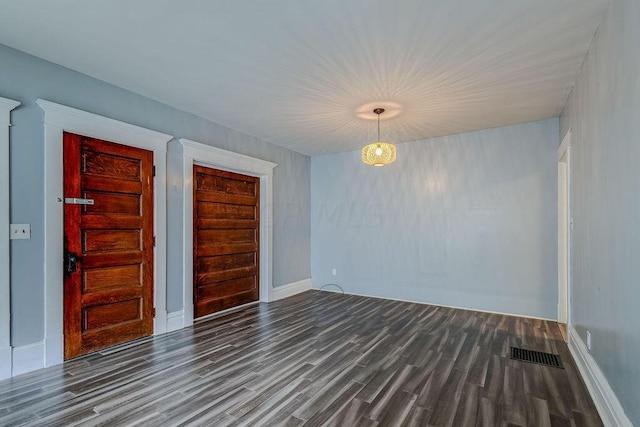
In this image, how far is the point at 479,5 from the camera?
2.00m

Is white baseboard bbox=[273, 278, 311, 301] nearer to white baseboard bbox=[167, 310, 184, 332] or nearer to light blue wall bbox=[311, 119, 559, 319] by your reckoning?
light blue wall bbox=[311, 119, 559, 319]

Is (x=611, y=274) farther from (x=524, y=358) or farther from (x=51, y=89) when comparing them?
(x=51, y=89)

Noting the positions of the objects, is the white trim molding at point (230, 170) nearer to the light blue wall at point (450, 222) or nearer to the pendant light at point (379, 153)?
the light blue wall at point (450, 222)

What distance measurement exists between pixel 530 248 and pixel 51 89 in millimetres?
5720

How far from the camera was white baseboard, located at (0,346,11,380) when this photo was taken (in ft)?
8.14

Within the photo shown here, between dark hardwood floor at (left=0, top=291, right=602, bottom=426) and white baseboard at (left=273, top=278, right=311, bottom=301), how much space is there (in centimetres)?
142

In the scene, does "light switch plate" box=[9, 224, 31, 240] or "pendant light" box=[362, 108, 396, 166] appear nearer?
"light switch plate" box=[9, 224, 31, 240]

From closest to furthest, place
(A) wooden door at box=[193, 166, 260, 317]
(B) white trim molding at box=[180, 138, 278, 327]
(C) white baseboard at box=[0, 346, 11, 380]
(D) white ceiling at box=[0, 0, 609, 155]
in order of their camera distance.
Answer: (D) white ceiling at box=[0, 0, 609, 155] → (C) white baseboard at box=[0, 346, 11, 380] → (B) white trim molding at box=[180, 138, 278, 327] → (A) wooden door at box=[193, 166, 260, 317]

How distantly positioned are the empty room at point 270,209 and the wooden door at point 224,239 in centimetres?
3

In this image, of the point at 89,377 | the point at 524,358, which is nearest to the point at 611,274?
the point at 524,358

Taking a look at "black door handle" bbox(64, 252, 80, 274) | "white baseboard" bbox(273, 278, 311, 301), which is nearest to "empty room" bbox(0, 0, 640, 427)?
"black door handle" bbox(64, 252, 80, 274)

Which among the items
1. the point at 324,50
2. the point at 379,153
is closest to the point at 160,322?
the point at 379,153

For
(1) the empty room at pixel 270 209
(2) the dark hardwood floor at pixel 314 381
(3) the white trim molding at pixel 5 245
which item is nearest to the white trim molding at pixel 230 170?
(1) the empty room at pixel 270 209

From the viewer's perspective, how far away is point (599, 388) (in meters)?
2.15
